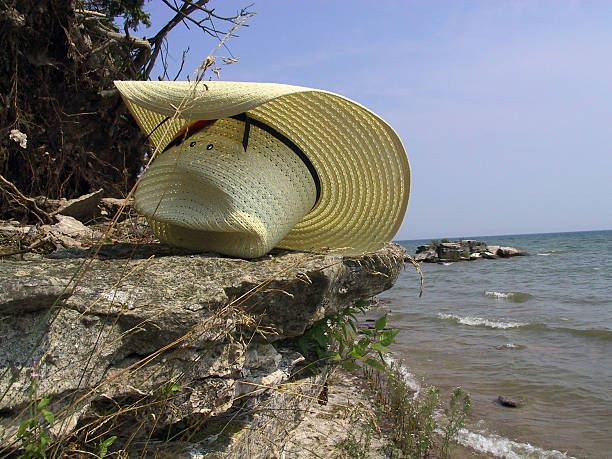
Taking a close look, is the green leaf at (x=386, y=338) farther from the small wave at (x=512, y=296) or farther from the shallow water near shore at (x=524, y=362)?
the small wave at (x=512, y=296)

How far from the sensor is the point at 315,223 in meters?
2.65

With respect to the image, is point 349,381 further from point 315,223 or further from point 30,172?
point 30,172

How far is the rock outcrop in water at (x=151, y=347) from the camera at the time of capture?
1282 millimetres

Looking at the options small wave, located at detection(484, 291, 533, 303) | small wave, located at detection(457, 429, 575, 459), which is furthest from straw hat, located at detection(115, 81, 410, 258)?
small wave, located at detection(484, 291, 533, 303)

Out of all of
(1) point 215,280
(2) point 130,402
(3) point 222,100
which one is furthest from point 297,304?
(3) point 222,100

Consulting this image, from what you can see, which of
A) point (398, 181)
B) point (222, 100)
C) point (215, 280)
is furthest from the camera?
point (398, 181)

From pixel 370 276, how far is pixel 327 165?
2.31 feet

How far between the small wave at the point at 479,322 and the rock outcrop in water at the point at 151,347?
19.3 ft

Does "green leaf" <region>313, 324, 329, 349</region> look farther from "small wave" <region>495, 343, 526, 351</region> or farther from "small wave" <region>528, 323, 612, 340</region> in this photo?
"small wave" <region>528, 323, 612, 340</region>

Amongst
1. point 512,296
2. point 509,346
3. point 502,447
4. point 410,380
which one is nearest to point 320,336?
point 502,447

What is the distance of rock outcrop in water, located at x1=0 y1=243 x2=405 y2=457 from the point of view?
1.28 m

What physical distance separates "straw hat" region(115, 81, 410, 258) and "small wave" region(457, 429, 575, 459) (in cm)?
168

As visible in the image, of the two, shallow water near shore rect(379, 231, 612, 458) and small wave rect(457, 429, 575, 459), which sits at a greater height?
shallow water near shore rect(379, 231, 612, 458)

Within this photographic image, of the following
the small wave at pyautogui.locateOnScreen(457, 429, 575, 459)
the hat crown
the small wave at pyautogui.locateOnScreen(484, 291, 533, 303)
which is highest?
the hat crown
